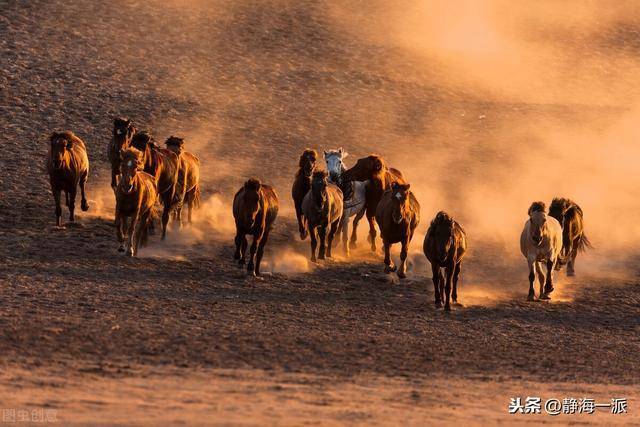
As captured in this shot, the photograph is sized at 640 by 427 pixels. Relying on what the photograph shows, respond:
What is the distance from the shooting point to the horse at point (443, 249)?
23484 millimetres

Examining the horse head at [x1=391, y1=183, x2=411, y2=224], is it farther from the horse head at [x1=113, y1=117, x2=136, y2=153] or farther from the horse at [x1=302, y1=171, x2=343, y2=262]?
the horse head at [x1=113, y1=117, x2=136, y2=153]

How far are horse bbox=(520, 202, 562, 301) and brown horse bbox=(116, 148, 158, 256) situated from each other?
22.0 feet

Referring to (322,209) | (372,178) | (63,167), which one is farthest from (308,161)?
(63,167)

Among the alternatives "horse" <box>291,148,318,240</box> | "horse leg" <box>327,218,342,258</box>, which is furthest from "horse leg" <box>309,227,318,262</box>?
"horse" <box>291,148,318,240</box>

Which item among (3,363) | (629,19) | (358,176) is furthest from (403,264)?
(629,19)

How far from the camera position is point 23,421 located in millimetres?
15281

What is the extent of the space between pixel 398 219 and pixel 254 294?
131 inches

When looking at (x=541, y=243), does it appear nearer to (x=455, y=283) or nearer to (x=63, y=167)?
(x=455, y=283)

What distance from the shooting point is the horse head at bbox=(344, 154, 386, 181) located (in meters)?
28.4

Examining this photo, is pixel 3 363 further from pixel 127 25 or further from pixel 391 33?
pixel 391 33

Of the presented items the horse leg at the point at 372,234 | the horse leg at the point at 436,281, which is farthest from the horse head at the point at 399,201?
the horse leg at the point at 372,234

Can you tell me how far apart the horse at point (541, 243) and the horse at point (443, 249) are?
5.10ft

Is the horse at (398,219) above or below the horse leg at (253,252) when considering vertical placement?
above

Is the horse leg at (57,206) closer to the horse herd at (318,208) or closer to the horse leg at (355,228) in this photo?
the horse herd at (318,208)
